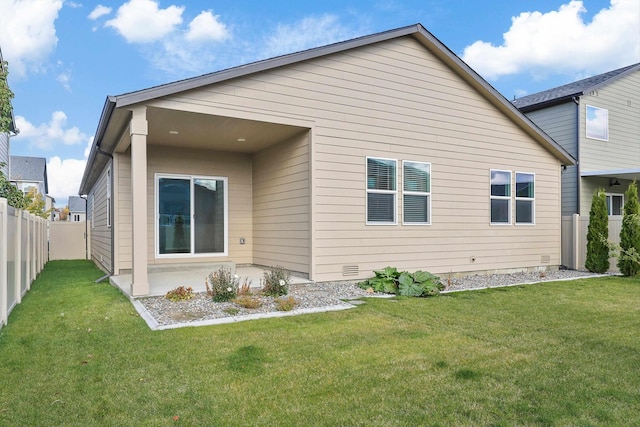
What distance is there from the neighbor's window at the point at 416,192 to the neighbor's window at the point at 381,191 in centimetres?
26

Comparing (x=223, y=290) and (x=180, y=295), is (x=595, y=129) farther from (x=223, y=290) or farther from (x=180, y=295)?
(x=180, y=295)

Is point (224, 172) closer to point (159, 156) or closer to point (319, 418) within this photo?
point (159, 156)

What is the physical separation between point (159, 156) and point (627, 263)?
10780 millimetres

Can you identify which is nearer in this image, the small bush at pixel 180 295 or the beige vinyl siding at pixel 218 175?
the small bush at pixel 180 295

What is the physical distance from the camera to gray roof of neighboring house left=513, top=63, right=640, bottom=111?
43.2 feet

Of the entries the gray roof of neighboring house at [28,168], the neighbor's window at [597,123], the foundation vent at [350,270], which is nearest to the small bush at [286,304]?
the foundation vent at [350,270]

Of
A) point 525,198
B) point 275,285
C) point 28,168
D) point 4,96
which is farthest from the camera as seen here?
point 28,168

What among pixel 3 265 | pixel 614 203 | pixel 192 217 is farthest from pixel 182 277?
pixel 614 203

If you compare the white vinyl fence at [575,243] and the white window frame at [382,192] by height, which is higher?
the white window frame at [382,192]

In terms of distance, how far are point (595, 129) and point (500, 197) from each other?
18.3ft

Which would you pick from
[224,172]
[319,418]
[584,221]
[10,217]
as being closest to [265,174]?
[224,172]

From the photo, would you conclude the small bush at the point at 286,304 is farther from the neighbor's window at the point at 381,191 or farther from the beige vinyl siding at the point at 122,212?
the beige vinyl siding at the point at 122,212

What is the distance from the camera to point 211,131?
330 inches

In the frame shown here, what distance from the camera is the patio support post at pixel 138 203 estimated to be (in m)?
6.52
